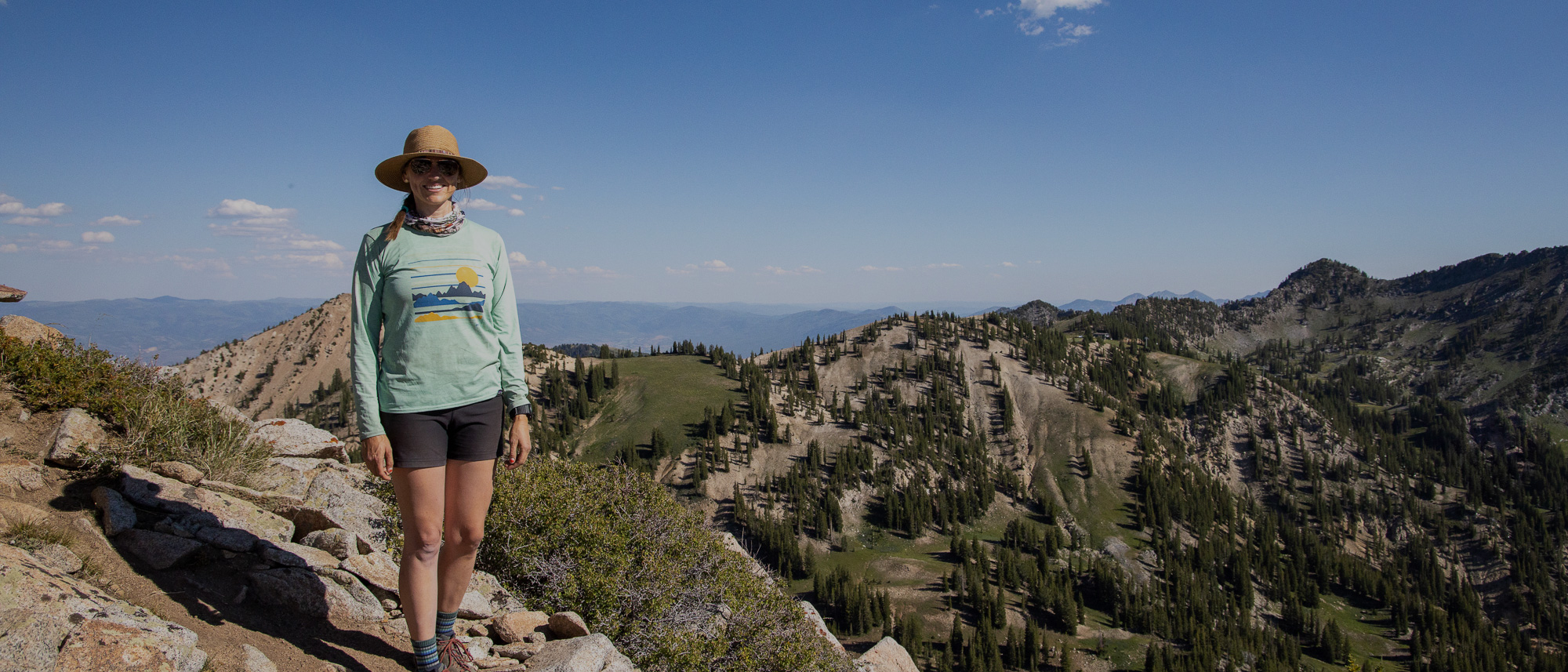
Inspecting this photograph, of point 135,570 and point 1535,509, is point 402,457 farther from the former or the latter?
point 1535,509

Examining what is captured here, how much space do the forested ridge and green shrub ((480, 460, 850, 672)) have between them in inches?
2927

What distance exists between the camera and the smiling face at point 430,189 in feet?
17.7

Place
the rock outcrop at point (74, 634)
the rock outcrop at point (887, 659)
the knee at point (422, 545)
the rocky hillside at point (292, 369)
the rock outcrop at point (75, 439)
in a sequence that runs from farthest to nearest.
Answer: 1. the rocky hillside at point (292, 369)
2. the rock outcrop at point (887, 659)
3. the rock outcrop at point (75, 439)
4. the knee at point (422, 545)
5. the rock outcrop at point (74, 634)

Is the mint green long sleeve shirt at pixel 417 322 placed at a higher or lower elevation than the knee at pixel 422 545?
higher

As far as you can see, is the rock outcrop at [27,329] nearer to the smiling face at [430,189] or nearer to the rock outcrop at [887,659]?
the smiling face at [430,189]

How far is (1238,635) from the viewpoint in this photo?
A: 11862 cm

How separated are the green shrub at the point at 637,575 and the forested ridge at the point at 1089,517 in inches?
2927

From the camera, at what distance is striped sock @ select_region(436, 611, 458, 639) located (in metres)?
6.30

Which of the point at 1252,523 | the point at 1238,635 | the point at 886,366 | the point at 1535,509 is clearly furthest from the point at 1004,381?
the point at 1535,509

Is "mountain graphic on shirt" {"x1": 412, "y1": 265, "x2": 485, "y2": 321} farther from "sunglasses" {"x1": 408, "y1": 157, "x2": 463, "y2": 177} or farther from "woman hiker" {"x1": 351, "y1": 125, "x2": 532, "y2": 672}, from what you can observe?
"sunglasses" {"x1": 408, "y1": 157, "x2": 463, "y2": 177}

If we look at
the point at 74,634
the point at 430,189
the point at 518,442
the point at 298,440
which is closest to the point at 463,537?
the point at 518,442

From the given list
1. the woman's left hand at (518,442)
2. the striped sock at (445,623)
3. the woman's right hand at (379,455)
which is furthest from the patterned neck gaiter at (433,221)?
the striped sock at (445,623)

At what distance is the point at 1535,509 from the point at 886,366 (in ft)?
597

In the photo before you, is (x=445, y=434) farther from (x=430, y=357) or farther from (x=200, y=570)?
(x=200, y=570)
